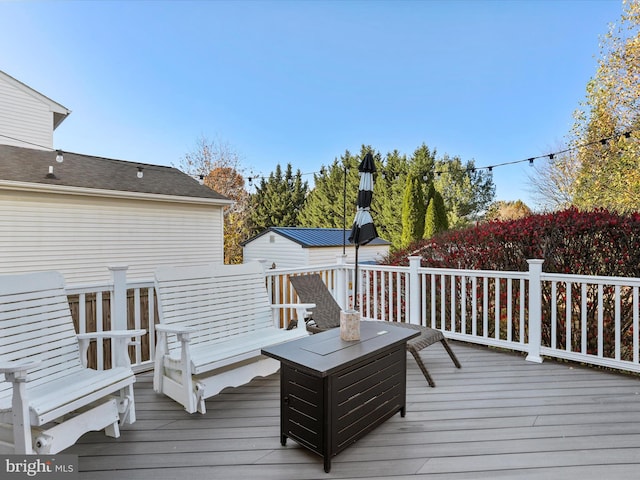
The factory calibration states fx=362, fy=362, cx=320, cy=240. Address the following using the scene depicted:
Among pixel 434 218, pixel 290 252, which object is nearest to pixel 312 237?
pixel 290 252

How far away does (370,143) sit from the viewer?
1922cm

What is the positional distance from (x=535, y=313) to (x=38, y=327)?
13.6ft

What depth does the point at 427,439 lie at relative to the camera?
2.22 meters

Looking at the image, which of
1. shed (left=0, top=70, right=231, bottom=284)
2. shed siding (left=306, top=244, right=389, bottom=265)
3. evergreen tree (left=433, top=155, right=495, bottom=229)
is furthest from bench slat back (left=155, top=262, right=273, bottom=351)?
evergreen tree (left=433, top=155, right=495, bottom=229)

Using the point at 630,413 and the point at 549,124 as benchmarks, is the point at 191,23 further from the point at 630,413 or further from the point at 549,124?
the point at 549,124

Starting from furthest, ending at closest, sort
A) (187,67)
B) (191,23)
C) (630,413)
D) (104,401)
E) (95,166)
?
(187,67) < (95,166) < (191,23) < (630,413) < (104,401)

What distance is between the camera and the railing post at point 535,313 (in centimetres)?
359

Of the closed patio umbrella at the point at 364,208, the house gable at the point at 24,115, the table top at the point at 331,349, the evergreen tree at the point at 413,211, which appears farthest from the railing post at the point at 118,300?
the evergreen tree at the point at 413,211

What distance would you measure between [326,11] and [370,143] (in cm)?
1143

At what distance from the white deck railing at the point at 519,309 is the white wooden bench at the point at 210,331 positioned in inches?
21.9

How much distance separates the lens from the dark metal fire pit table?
6.30 ft

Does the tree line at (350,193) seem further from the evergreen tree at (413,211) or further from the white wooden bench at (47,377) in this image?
the white wooden bench at (47,377)

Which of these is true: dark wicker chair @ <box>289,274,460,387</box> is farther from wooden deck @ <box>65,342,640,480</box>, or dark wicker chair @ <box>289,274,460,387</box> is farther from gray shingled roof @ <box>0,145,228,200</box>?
gray shingled roof @ <box>0,145,228,200</box>

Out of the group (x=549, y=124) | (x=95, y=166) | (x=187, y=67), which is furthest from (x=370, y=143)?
(x=95, y=166)
